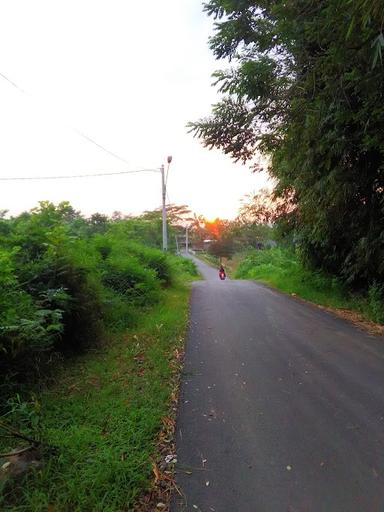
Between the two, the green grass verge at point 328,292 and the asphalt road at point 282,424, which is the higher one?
the green grass verge at point 328,292

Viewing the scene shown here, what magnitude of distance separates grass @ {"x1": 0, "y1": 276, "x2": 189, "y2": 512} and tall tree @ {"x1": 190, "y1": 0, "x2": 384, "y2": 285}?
14.0ft

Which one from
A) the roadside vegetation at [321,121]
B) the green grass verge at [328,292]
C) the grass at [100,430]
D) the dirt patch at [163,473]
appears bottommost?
the dirt patch at [163,473]

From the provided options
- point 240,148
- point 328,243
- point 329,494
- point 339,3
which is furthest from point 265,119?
point 329,494

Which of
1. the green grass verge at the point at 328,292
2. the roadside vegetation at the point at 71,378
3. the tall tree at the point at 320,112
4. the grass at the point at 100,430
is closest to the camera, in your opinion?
the grass at the point at 100,430

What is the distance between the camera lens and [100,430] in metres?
3.24

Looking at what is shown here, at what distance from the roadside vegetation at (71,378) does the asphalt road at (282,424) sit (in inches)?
15.9

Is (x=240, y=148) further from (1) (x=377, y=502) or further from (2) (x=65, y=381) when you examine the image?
(1) (x=377, y=502)

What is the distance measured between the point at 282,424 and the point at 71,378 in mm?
2622

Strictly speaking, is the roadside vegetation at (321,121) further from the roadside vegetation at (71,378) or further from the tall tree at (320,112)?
the roadside vegetation at (71,378)

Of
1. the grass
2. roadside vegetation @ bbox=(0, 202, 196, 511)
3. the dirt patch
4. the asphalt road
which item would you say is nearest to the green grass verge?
the asphalt road

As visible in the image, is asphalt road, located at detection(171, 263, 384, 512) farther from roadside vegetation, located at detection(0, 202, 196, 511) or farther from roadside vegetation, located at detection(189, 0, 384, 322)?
roadside vegetation, located at detection(189, 0, 384, 322)

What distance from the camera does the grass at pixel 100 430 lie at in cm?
244

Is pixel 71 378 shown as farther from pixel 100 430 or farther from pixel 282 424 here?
pixel 282 424

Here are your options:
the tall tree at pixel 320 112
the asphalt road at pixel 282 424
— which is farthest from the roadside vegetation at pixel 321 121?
the asphalt road at pixel 282 424
